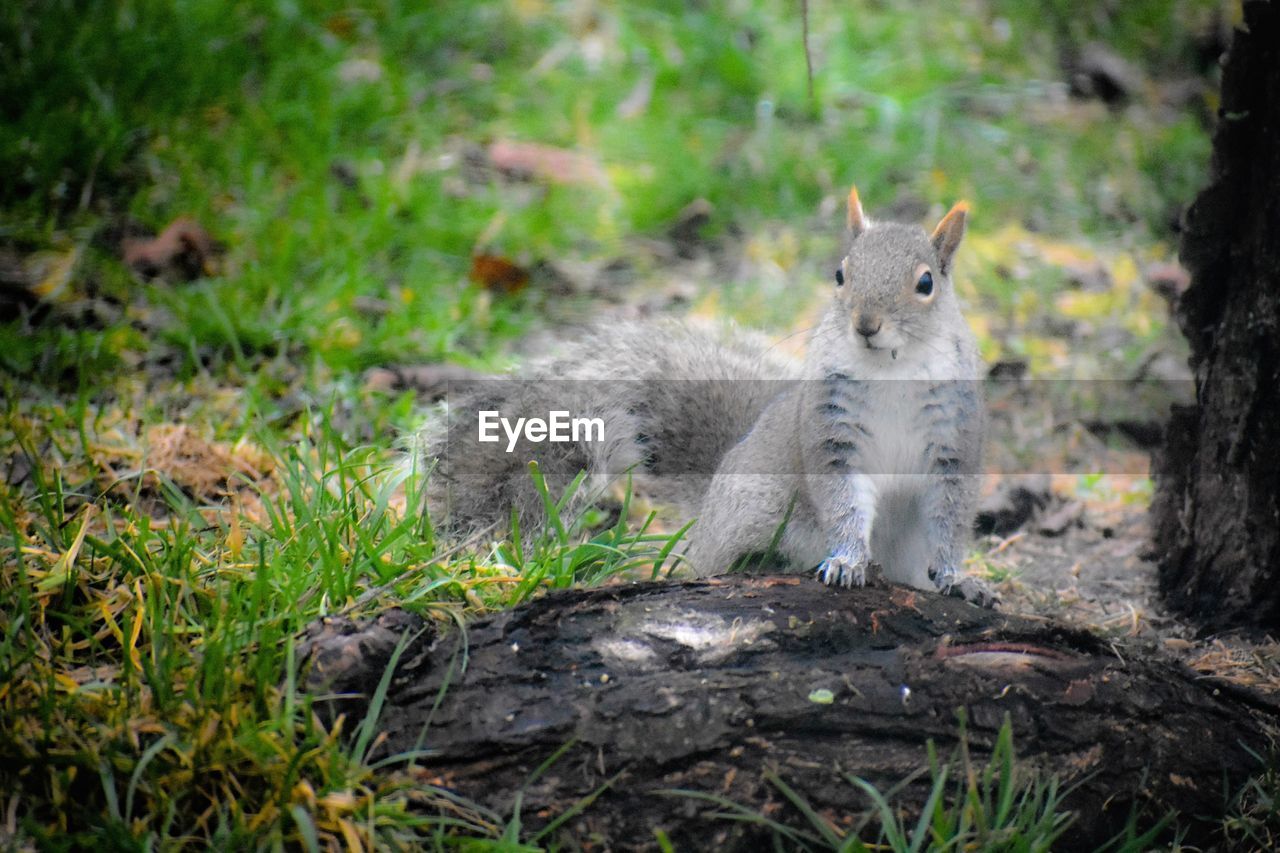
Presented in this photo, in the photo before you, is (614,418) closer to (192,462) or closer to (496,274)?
(192,462)

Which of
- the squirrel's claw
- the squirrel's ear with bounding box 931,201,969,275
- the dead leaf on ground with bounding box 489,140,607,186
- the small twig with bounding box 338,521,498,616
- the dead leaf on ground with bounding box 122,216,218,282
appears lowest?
the squirrel's claw

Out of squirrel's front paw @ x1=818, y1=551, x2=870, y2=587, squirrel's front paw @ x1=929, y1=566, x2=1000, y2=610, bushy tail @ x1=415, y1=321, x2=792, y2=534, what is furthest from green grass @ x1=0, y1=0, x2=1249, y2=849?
squirrel's front paw @ x1=929, y1=566, x2=1000, y2=610

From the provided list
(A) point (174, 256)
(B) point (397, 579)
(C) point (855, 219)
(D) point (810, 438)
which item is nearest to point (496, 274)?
(A) point (174, 256)

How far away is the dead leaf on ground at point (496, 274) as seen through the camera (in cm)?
338

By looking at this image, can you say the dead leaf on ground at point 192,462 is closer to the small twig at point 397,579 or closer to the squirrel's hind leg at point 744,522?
the small twig at point 397,579

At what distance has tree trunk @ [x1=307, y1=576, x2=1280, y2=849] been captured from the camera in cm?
145

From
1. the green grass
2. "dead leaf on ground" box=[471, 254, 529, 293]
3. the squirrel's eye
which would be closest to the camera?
the green grass

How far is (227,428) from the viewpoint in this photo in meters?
2.51

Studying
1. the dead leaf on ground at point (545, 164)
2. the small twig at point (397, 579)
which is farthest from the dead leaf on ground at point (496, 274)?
the small twig at point (397, 579)

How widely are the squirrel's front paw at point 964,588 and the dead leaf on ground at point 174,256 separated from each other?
2097 millimetres

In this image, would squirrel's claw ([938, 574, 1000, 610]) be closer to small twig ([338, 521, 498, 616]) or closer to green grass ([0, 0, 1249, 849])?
green grass ([0, 0, 1249, 849])

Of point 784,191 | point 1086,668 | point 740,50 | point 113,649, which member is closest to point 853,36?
point 740,50

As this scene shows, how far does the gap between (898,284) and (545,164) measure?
221 centimetres

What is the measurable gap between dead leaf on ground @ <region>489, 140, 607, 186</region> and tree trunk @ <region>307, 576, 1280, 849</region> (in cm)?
238
